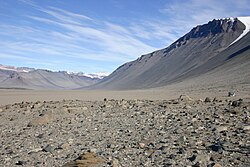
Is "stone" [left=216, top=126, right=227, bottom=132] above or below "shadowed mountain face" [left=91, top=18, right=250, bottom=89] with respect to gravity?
below

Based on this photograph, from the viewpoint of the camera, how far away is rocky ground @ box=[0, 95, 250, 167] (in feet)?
27.0

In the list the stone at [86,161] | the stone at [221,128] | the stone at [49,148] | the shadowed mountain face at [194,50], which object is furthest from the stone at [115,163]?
the shadowed mountain face at [194,50]

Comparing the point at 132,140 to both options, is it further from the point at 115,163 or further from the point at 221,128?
the point at 221,128

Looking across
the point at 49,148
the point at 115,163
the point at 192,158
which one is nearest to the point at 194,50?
the point at 49,148

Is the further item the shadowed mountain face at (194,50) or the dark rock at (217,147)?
the shadowed mountain face at (194,50)

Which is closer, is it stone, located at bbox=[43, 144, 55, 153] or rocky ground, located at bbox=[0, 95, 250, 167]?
rocky ground, located at bbox=[0, 95, 250, 167]

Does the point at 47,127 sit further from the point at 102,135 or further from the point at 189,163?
the point at 189,163

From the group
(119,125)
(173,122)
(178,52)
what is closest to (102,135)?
(119,125)

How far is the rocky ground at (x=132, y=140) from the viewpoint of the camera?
8234 millimetres

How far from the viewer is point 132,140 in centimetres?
1038

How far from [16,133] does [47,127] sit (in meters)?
1.17

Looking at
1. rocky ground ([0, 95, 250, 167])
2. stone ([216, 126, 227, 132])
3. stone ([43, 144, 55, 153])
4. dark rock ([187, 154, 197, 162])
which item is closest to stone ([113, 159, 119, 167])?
rocky ground ([0, 95, 250, 167])

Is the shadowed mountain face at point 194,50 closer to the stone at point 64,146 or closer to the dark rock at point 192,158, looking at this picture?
the stone at point 64,146

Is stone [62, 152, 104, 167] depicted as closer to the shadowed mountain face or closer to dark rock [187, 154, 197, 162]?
dark rock [187, 154, 197, 162]
